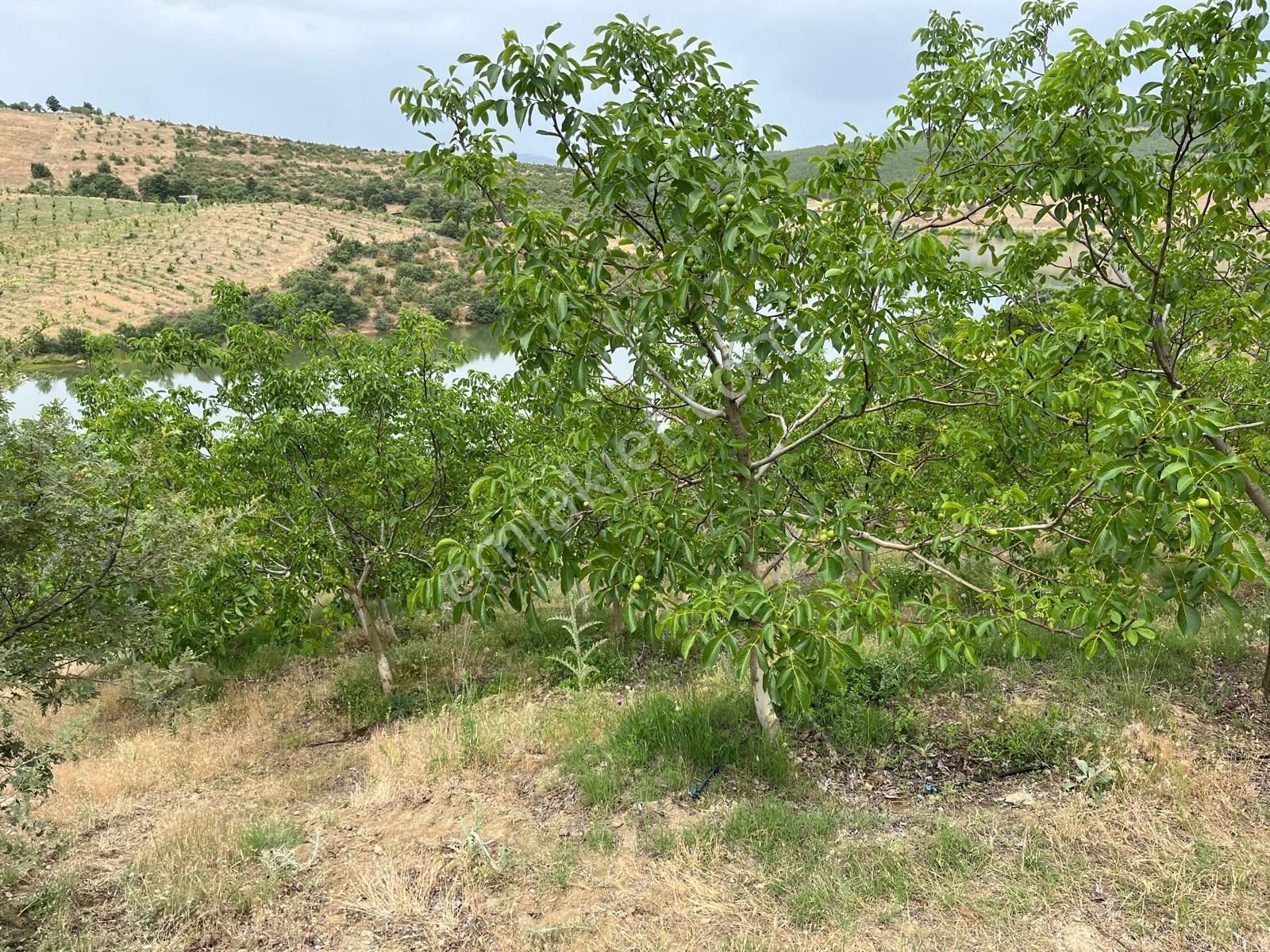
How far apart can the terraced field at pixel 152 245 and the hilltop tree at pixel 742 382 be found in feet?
137

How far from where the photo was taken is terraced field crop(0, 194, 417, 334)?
134 feet

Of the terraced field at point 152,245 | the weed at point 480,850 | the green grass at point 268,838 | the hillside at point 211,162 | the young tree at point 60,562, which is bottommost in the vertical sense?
the green grass at point 268,838

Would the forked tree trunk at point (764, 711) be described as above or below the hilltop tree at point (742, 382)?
below

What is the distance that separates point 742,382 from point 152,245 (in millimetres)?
60826

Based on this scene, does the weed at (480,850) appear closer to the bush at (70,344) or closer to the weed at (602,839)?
the weed at (602,839)

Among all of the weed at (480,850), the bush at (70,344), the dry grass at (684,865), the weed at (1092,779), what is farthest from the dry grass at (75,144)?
the weed at (1092,779)

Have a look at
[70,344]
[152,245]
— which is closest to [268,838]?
[70,344]

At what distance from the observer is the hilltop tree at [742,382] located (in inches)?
102

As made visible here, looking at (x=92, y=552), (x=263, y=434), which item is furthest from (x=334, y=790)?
(x=263, y=434)

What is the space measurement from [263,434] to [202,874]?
134 inches

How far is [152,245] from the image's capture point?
49875mm

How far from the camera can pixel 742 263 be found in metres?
2.95

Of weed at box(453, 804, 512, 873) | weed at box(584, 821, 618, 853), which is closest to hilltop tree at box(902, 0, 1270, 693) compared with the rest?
weed at box(584, 821, 618, 853)

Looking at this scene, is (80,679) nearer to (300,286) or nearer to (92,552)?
(92,552)
